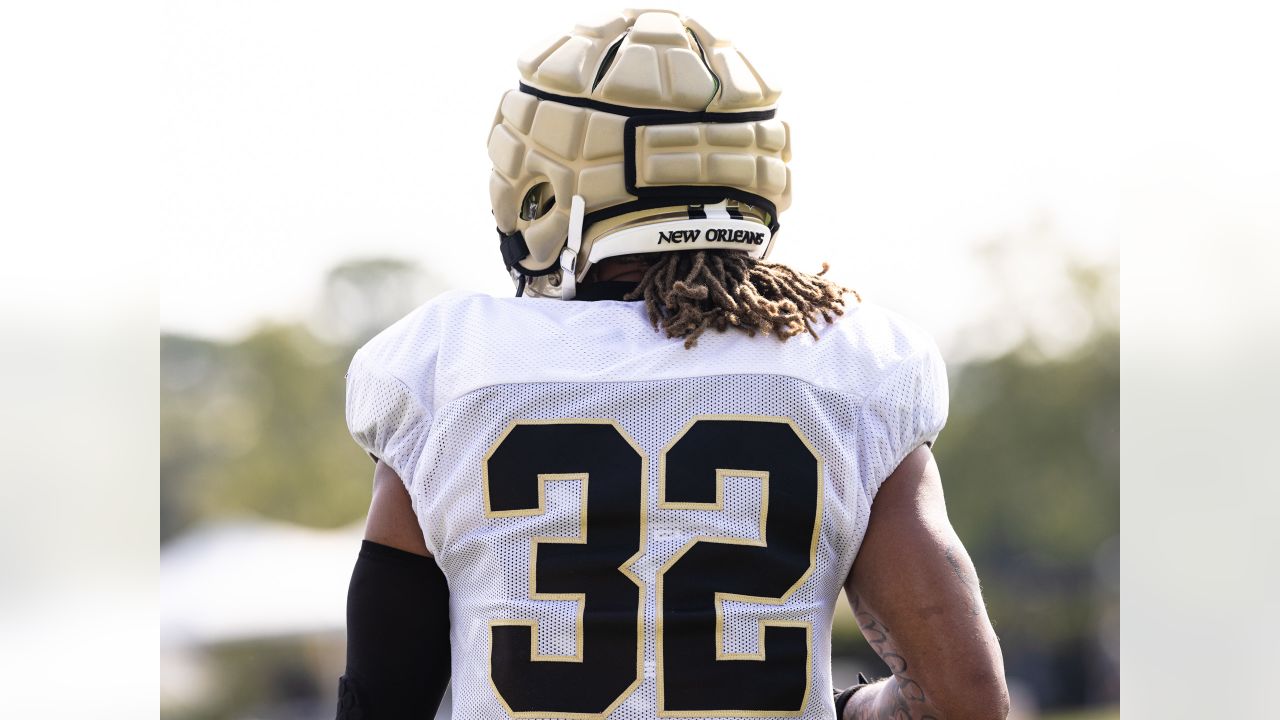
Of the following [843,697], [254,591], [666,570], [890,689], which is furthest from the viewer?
[254,591]

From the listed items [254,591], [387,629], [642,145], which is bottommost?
[254,591]

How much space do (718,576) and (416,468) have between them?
17.7 inches

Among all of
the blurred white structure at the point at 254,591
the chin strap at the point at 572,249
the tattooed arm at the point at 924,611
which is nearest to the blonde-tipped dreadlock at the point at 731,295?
the chin strap at the point at 572,249

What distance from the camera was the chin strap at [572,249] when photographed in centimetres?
203

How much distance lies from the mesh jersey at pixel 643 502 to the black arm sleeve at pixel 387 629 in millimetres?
54

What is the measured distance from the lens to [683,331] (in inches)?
74.0

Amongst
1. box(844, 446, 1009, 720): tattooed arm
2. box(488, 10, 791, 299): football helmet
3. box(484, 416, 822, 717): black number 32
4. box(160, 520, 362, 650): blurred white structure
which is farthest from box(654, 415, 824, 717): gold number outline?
box(160, 520, 362, 650): blurred white structure

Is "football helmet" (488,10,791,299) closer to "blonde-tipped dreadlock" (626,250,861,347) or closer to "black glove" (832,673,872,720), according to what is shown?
"blonde-tipped dreadlock" (626,250,861,347)

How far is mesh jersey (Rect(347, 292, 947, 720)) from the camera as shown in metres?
1.78

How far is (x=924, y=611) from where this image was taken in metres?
1.81

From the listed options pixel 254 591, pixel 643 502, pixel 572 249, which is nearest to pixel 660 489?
pixel 643 502

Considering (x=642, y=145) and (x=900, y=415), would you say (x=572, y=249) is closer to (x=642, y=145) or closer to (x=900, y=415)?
(x=642, y=145)

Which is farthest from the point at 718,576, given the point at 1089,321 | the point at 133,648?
the point at 1089,321

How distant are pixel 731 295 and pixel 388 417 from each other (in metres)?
0.53
